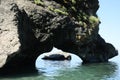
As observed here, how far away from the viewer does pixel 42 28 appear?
32188mm

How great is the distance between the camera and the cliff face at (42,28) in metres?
26.2

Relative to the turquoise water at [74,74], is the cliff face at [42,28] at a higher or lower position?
higher

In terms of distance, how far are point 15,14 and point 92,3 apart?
1921 centimetres

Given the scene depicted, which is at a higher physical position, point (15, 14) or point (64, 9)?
point (64, 9)

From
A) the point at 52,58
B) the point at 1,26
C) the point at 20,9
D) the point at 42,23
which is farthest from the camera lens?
the point at 52,58

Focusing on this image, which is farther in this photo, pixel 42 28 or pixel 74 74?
pixel 42 28

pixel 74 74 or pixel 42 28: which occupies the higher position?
pixel 42 28

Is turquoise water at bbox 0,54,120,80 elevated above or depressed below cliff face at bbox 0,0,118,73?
below

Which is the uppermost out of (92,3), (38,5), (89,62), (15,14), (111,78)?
(92,3)

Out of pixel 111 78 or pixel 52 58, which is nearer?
pixel 111 78

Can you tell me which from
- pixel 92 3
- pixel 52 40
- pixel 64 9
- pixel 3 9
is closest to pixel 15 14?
pixel 3 9

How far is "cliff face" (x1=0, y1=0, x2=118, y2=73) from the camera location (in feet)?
86.0

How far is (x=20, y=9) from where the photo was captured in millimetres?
29938

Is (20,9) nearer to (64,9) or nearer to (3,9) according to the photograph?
(3,9)
